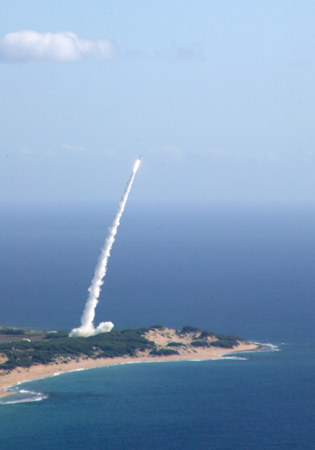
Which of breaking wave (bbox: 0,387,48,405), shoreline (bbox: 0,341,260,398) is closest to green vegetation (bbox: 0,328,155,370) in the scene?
shoreline (bbox: 0,341,260,398)

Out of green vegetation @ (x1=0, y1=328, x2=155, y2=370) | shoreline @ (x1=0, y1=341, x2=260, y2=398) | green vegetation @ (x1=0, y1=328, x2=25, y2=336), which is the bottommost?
shoreline @ (x1=0, y1=341, x2=260, y2=398)

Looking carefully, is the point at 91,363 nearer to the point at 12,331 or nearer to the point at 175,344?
the point at 175,344

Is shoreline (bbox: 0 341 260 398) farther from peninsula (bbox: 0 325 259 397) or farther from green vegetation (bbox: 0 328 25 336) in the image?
green vegetation (bbox: 0 328 25 336)

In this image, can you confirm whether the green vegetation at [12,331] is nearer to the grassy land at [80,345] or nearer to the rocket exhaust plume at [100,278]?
the grassy land at [80,345]

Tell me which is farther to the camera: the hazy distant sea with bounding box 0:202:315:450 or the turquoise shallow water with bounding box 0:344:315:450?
the hazy distant sea with bounding box 0:202:315:450

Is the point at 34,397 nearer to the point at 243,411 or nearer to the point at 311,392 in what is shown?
the point at 243,411

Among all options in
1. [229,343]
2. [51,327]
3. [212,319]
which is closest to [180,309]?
[212,319]

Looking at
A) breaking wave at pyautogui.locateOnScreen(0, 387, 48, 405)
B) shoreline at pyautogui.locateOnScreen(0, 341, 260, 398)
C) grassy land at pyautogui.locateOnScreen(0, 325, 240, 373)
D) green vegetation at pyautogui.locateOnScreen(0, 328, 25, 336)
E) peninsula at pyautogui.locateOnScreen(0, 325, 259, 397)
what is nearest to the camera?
breaking wave at pyautogui.locateOnScreen(0, 387, 48, 405)

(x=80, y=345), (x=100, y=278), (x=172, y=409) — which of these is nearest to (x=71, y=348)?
(x=80, y=345)
